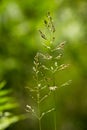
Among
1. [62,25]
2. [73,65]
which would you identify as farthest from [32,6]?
[73,65]

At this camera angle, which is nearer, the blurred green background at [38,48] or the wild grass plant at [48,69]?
the wild grass plant at [48,69]

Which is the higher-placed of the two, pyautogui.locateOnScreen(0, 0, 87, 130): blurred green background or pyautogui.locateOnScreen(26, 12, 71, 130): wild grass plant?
pyautogui.locateOnScreen(0, 0, 87, 130): blurred green background

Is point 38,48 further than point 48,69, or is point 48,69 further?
point 38,48

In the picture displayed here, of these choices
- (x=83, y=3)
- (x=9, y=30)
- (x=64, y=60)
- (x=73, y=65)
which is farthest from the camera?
(x=83, y=3)

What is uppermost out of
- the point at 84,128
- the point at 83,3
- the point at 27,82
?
the point at 83,3

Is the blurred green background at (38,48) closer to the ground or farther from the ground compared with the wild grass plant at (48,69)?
farther from the ground

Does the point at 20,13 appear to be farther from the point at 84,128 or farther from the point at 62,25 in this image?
the point at 84,128

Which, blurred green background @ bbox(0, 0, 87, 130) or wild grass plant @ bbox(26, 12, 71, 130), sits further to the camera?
blurred green background @ bbox(0, 0, 87, 130)

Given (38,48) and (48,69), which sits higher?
(38,48)
